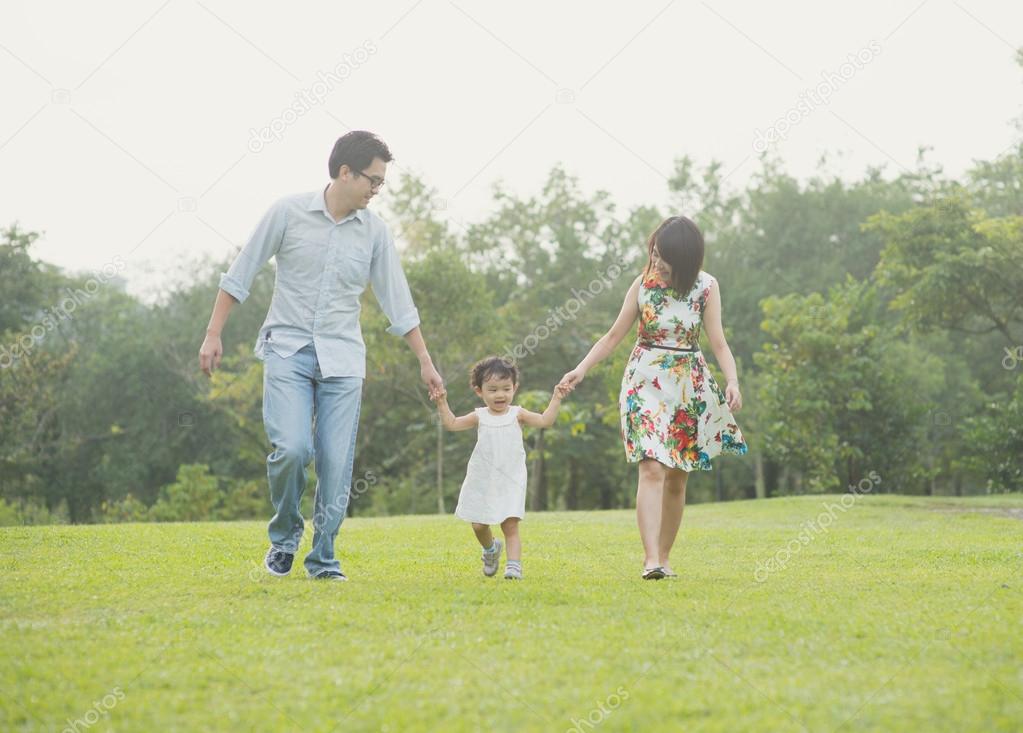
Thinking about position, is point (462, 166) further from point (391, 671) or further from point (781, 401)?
point (391, 671)

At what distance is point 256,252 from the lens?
21.0 feet

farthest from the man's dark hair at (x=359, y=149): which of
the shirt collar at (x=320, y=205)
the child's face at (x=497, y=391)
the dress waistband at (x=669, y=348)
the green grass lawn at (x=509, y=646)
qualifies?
the green grass lawn at (x=509, y=646)

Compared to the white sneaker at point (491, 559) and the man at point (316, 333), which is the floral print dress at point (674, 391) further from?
the man at point (316, 333)

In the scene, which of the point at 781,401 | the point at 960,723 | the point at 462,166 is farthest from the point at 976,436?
the point at 960,723

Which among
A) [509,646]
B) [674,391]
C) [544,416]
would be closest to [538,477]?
[544,416]

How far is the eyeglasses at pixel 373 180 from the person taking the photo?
20.9 feet

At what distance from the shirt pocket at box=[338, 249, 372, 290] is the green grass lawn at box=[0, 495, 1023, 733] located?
1771 mm

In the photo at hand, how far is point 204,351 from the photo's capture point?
6.18 m

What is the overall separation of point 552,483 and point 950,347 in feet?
48.7

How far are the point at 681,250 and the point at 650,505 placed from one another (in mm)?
1579

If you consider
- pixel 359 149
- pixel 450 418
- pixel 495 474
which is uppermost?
pixel 359 149

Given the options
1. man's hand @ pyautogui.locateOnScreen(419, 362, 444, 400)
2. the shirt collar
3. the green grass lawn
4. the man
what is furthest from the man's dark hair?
the green grass lawn

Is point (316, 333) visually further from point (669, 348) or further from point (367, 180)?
point (669, 348)

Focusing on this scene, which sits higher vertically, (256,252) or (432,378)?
(256,252)
